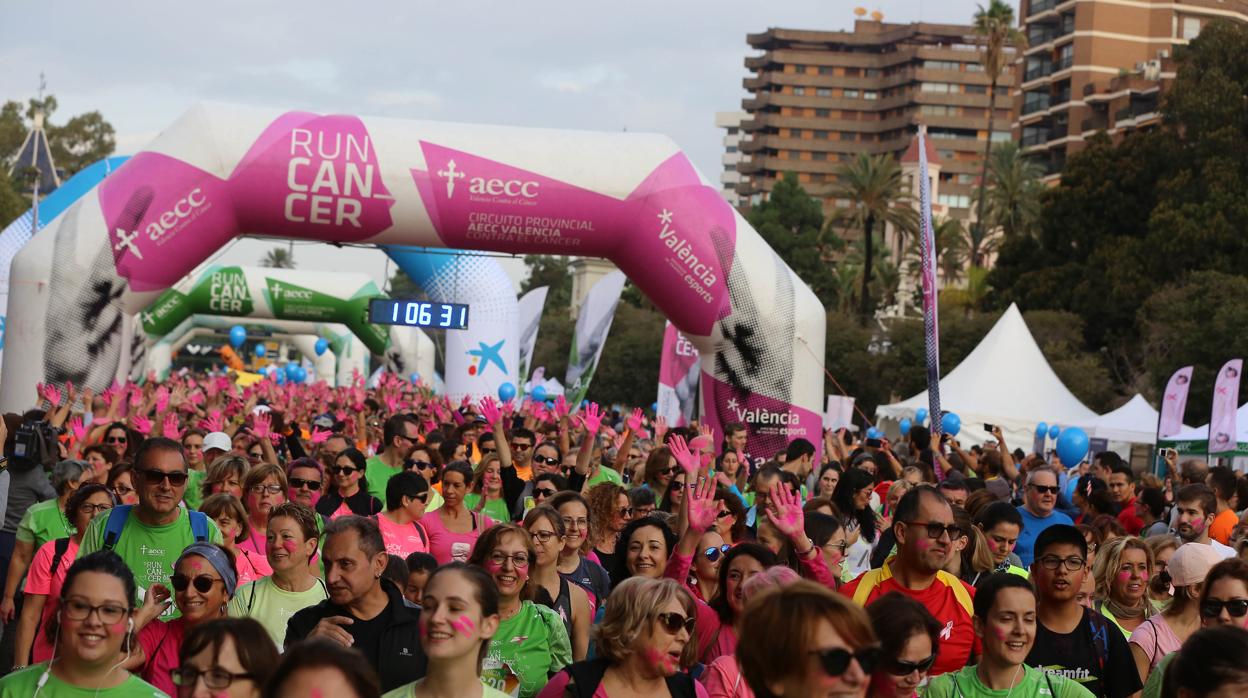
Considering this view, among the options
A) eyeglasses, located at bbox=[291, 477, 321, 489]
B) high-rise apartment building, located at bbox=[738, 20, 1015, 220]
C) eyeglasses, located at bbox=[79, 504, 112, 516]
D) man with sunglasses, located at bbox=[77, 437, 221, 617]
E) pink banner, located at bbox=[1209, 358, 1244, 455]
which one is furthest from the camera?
high-rise apartment building, located at bbox=[738, 20, 1015, 220]

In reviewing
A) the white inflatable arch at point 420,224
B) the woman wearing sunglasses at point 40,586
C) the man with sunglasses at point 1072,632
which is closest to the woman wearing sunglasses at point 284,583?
the woman wearing sunglasses at point 40,586

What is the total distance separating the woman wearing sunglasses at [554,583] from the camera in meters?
5.87

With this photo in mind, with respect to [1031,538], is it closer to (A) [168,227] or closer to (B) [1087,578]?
(B) [1087,578]

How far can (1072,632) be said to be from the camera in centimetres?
525

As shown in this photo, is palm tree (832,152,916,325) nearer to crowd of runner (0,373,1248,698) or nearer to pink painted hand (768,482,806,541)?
crowd of runner (0,373,1248,698)

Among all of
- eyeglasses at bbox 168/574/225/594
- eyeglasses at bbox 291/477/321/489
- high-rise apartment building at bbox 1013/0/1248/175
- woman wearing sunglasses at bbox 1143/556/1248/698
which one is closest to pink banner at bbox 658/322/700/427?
eyeglasses at bbox 291/477/321/489

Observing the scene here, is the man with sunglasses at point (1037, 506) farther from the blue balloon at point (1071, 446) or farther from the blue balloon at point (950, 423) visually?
the blue balloon at point (950, 423)

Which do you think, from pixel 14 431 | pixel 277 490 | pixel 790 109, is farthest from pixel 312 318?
pixel 790 109

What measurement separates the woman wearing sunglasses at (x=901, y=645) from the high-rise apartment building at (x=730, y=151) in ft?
395

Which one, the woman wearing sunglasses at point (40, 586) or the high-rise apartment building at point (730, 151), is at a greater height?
the high-rise apartment building at point (730, 151)

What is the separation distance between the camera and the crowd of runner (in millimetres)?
3723

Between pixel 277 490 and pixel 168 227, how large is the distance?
8140mm

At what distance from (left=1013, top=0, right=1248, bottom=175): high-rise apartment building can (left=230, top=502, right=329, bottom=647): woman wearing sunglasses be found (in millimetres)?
67582

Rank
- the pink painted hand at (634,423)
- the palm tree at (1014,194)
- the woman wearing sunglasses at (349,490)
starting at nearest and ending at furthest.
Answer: the woman wearing sunglasses at (349,490) < the pink painted hand at (634,423) < the palm tree at (1014,194)
